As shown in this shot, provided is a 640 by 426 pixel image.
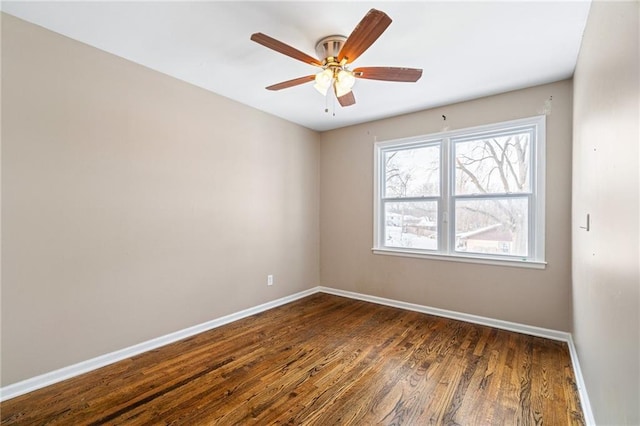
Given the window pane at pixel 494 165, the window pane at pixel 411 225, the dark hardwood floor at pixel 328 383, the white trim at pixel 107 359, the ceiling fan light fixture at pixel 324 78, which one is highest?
the ceiling fan light fixture at pixel 324 78

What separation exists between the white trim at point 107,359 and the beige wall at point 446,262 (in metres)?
1.57

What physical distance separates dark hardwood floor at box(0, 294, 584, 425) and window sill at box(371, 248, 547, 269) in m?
0.69

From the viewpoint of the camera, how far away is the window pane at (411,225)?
3.69m

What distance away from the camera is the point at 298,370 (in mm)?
2324

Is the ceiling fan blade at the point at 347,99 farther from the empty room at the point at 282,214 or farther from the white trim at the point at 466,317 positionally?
the white trim at the point at 466,317

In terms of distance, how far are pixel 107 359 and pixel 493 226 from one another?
386cm

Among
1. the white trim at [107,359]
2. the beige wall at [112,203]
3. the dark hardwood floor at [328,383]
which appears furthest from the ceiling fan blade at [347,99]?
the white trim at [107,359]

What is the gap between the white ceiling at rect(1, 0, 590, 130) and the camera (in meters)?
1.89

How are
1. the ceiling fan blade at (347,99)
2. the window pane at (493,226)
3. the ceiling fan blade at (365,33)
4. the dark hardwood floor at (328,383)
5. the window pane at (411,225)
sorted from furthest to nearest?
the window pane at (411,225)
the window pane at (493,226)
the ceiling fan blade at (347,99)
the dark hardwood floor at (328,383)
the ceiling fan blade at (365,33)

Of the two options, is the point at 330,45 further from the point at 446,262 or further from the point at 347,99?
the point at 446,262

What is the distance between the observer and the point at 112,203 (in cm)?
245

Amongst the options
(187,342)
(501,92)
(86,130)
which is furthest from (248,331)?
(501,92)

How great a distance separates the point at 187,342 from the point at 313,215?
2407 millimetres

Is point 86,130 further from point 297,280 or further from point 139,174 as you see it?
point 297,280
